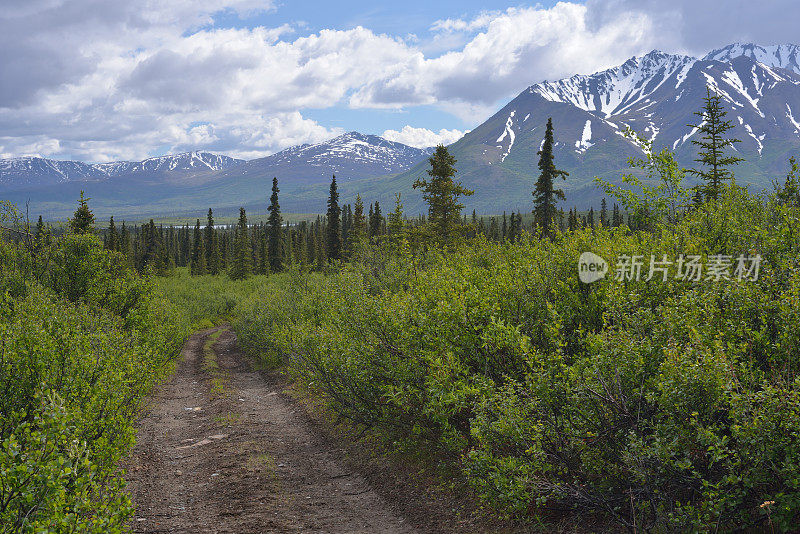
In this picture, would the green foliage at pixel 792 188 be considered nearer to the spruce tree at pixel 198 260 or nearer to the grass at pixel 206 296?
the grass at pixel 206 296

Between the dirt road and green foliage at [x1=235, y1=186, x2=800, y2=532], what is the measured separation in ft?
6.67

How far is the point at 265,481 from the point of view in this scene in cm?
1215

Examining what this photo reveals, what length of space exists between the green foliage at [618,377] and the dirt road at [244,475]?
2.03 meters

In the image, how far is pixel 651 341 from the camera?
7188 mm

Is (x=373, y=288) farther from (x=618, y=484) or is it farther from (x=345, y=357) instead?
(x=618, y=484)

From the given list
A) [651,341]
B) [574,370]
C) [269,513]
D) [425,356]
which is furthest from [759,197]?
[269,513]

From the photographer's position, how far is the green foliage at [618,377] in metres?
5.76

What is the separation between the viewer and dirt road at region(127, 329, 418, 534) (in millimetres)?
10102

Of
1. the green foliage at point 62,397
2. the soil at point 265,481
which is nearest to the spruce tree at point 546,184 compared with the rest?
the soil at point 265,481

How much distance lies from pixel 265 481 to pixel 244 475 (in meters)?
0.73

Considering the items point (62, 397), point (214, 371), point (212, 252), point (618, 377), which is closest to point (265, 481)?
point (62, 397)

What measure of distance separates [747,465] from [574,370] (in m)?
2.26

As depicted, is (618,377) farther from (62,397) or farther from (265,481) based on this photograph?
(265,481)

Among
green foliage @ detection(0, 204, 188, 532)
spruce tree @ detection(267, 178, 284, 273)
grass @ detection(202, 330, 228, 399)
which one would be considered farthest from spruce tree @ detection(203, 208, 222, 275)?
green foliage @ detection(0, 204, 188, 532)
